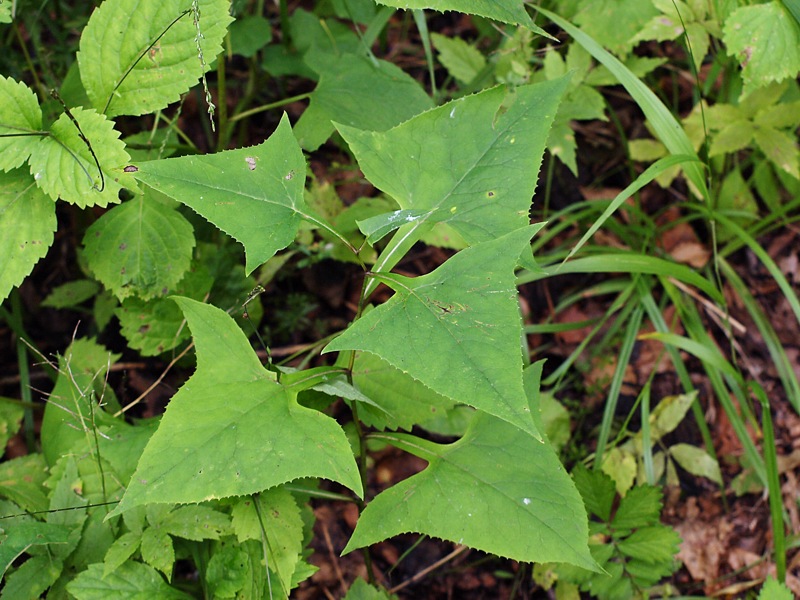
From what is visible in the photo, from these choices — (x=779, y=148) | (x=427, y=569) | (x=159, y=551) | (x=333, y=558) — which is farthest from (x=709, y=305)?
(x=159, y=551)

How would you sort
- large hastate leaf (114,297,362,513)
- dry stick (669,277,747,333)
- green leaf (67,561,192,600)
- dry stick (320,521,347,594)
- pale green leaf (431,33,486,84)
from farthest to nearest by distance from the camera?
dry stick (669,277,747,333), pale green leaf (431,33,486,84), dry stick (320,521,347,594), green leaf (67,561,192,600), large hastate leaf (114,297,362,513)

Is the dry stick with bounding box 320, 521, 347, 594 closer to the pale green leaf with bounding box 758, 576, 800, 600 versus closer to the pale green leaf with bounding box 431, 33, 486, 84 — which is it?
the pale green leaf with bounding box 758, 576, 800, 600

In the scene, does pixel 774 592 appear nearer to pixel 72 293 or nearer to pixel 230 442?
pixel 230 442

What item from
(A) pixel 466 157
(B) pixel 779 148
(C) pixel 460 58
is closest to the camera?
(A) pixel 466 157

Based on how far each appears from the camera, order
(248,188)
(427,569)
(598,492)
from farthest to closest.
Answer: (427,569), (598,492), (248,188)

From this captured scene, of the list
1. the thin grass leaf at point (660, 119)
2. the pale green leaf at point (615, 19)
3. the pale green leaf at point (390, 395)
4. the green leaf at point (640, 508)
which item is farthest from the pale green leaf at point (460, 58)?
the green leaf at point (640, 508)

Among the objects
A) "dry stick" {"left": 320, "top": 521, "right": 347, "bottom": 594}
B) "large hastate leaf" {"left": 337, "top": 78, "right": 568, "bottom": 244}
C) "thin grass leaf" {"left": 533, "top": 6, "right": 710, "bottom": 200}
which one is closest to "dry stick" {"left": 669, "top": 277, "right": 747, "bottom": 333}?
"thin grass leaf" {"left": 533, "top": 6, "right": 710, "bottom": 200}

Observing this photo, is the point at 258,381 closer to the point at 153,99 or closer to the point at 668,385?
the point at 153,99
